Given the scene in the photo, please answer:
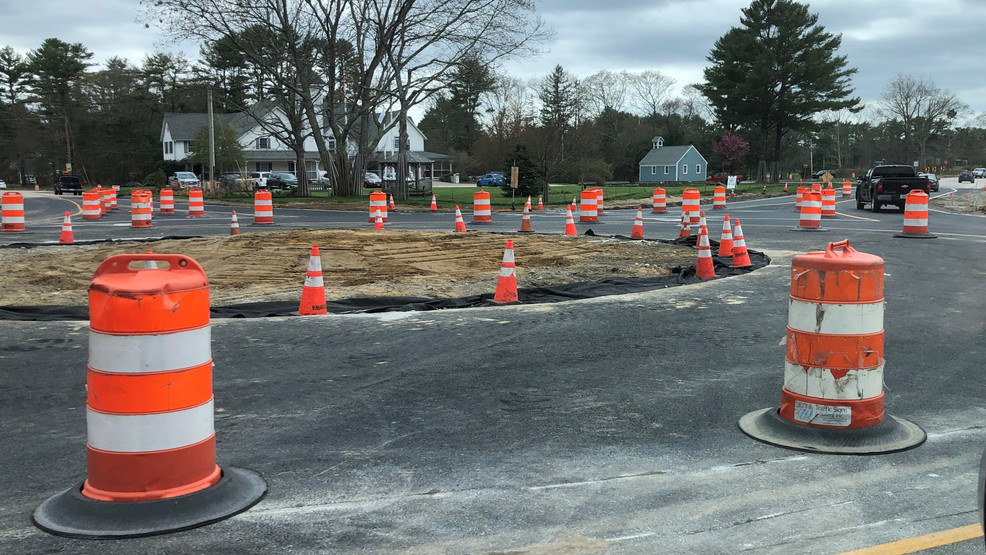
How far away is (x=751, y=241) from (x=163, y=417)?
16.4m

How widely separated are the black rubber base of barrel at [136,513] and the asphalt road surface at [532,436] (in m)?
0.07

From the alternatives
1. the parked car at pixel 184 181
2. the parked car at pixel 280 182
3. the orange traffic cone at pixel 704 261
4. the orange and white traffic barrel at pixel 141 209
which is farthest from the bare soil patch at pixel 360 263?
the parked car at pixel 280 182

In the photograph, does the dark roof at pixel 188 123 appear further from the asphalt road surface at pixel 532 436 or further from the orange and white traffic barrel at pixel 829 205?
the asphalt road surface at pixel 532 436

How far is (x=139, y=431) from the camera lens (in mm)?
3844

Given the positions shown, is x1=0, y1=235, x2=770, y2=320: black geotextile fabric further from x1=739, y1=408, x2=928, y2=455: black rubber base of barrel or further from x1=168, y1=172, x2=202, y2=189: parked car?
x1=168, y1=172, x2=202, y2=189: parked car

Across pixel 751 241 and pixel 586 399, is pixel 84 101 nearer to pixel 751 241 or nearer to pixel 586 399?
pixel 751 241

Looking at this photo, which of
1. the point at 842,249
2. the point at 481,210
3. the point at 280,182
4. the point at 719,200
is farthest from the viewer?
the point at 280,182

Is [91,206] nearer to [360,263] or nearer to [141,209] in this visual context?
[141,209]

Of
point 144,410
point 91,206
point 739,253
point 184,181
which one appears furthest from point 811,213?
point 184,181

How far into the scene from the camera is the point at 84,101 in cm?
9062

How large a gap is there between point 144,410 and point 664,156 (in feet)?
325

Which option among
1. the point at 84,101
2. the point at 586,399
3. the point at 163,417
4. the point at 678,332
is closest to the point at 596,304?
the point at 678,332

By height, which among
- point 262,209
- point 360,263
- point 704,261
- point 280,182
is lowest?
point 360,263

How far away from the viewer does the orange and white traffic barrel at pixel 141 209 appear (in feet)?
78.1
